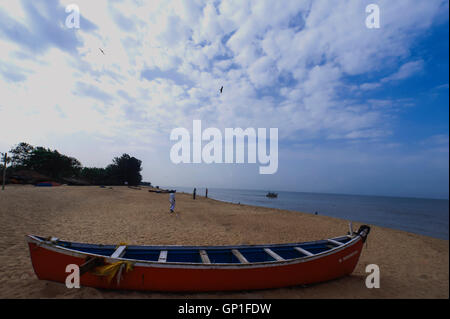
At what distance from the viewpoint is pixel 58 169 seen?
43844 mm

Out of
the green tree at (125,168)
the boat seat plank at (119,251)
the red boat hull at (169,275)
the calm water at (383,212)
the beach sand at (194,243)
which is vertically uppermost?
the green tree at (125,168)

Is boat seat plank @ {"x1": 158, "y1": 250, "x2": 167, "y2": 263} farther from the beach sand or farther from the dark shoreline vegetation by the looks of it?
the dark shoreline vegetation

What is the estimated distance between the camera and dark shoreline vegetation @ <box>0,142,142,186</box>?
35.1 meters

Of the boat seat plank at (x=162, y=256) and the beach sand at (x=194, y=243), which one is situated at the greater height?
the boat seat plank at (x=162, y=256)

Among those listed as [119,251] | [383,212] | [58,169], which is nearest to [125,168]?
[58,169]

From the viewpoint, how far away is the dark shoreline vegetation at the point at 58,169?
115 ft

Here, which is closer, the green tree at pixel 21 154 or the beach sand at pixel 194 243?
the beach sand at pixel 194 243

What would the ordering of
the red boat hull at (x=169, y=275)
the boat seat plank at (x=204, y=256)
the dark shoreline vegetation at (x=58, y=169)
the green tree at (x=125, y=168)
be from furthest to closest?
1. the green tree at (x=125, y=168)
2. the dark shoreline vegetation at (x=58, y=169)
3. the boat seat plank at (x=204, y=256)
4. the red boat hull at (x=169, y=275)

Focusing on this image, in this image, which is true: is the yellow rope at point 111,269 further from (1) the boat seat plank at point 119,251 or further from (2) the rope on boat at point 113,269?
(1) the boat seat plank at point 119,251

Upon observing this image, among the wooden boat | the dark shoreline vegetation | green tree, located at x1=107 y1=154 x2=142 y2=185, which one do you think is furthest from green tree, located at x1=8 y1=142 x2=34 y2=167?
the wooden boat

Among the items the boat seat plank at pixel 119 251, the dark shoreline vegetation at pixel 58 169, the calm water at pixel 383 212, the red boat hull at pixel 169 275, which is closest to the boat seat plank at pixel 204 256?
the red boat hull at pixel 169 275

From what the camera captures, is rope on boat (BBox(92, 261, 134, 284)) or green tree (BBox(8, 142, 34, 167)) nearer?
rope on boat (BBox(92, 261, 134, 284))

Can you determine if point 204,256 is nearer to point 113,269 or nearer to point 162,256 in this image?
point 162,256
